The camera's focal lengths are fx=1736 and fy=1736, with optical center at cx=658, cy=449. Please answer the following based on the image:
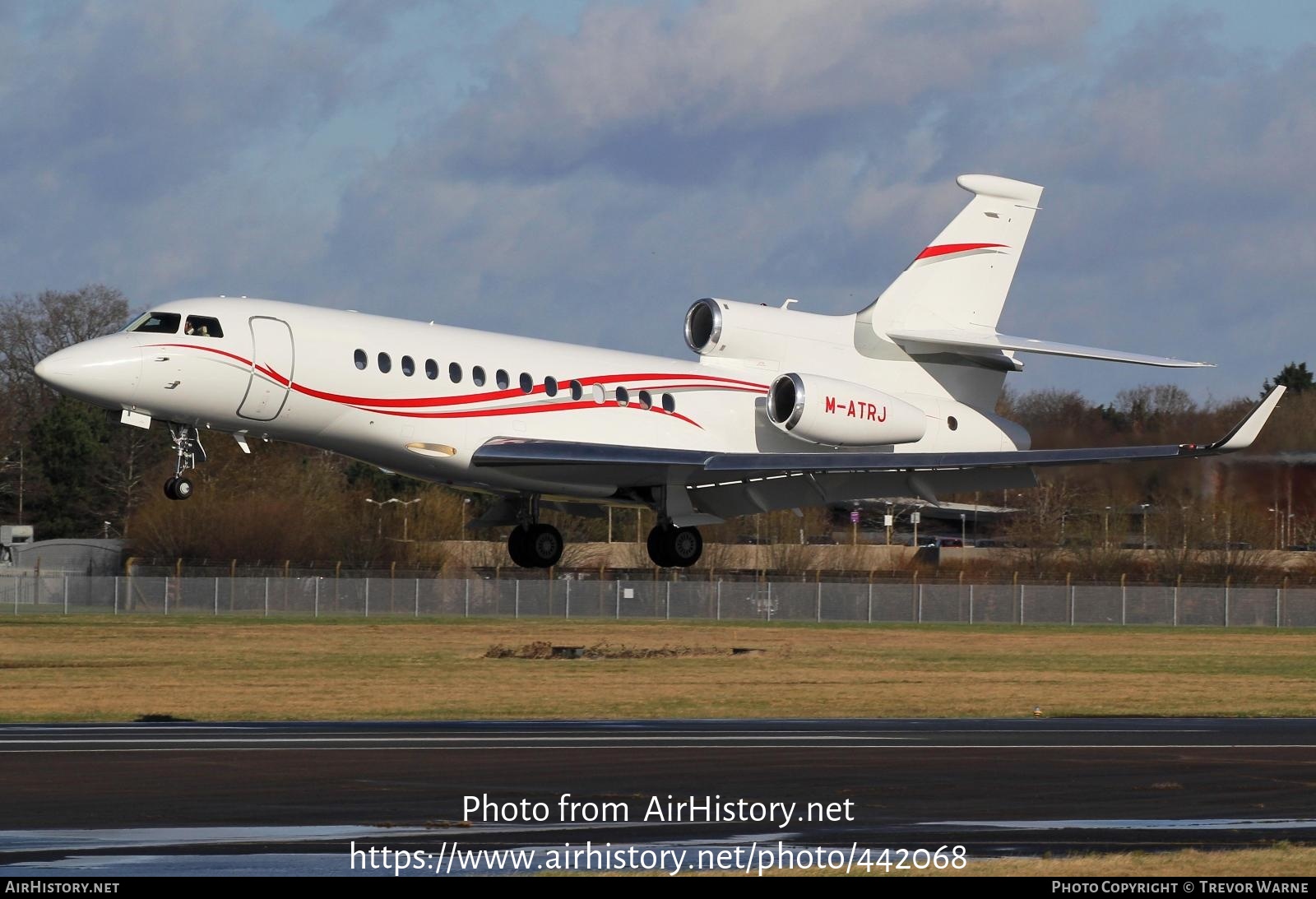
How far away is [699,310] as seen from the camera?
1089 inches

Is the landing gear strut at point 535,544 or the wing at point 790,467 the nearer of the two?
the wing at point 790,467

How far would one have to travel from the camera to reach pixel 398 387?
24.0 m

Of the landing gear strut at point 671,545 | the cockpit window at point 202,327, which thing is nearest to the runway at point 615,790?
the landing gear strut at point 671,545

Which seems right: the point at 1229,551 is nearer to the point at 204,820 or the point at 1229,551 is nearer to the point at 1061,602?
the point at 1061,602

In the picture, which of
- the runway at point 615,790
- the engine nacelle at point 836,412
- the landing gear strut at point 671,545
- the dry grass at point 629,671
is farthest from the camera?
the dry grass at point 629,671

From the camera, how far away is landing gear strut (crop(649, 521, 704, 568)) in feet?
89.0

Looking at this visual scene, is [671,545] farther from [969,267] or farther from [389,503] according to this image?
[389,503]

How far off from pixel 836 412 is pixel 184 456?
9.68 metres

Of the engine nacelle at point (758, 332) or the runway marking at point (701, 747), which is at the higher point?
the engine nacelle at point (758, 332)

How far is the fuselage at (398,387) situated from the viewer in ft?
75.4

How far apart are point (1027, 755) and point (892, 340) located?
10.7 meters

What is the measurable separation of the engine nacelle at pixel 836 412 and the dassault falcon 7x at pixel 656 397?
0.10ft

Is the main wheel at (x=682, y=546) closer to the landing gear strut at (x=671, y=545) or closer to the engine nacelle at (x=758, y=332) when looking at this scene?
the landing gear strut at (x=671, y=545)

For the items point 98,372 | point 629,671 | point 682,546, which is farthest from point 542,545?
point 629,671
